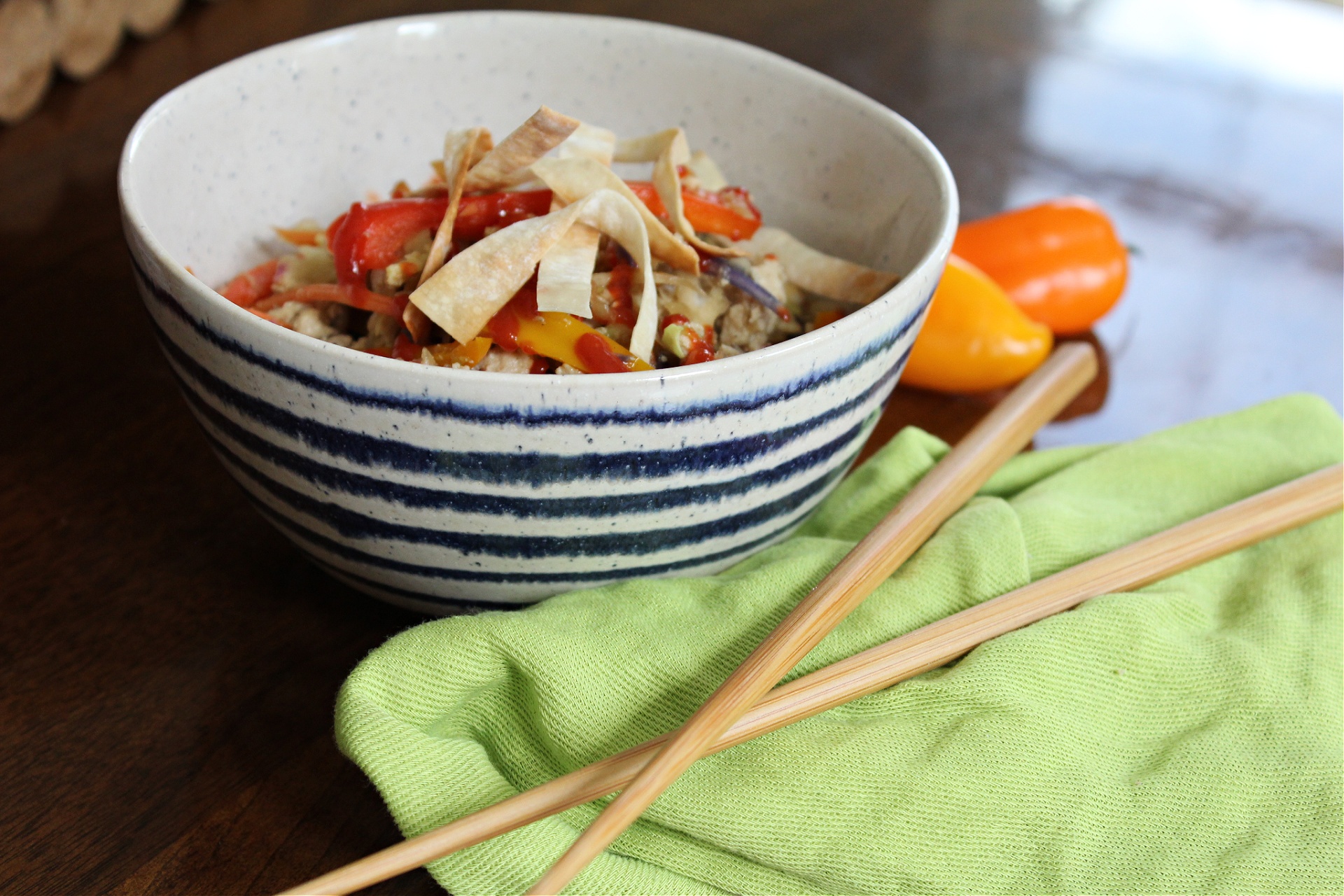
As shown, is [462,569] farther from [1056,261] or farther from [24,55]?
[24,55]

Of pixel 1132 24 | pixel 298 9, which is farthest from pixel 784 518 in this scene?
pixel 1132 24

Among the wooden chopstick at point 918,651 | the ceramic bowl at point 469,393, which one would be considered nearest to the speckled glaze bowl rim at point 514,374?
the ceramic bowl at point 469,393

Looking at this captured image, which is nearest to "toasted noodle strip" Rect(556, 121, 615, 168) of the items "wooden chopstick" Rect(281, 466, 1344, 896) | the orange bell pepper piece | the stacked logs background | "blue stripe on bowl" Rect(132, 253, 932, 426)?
"blue stripe on bowl" Rect(132, 253, 932, 426)

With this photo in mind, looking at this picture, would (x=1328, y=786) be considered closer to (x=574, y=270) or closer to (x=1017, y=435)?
(x=1017, y=435)

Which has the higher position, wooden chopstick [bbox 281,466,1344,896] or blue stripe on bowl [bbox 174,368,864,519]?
blue stripe on bowl [bbox 174,368,864,519]

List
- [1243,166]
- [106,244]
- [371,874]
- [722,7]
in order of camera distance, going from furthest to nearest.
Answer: [722,7] < [1243,166] < [106,244] < [371,874]

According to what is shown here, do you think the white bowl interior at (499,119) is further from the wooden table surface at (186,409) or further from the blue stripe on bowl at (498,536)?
the blue stripe on bowl at (498,536)

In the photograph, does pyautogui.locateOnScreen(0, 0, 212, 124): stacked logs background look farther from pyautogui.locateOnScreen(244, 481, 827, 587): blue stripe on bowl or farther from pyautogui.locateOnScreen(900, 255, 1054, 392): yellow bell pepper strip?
pyautogui.locateOnScreen(900, 255, 1054, 392): yellow bell pepper strip
